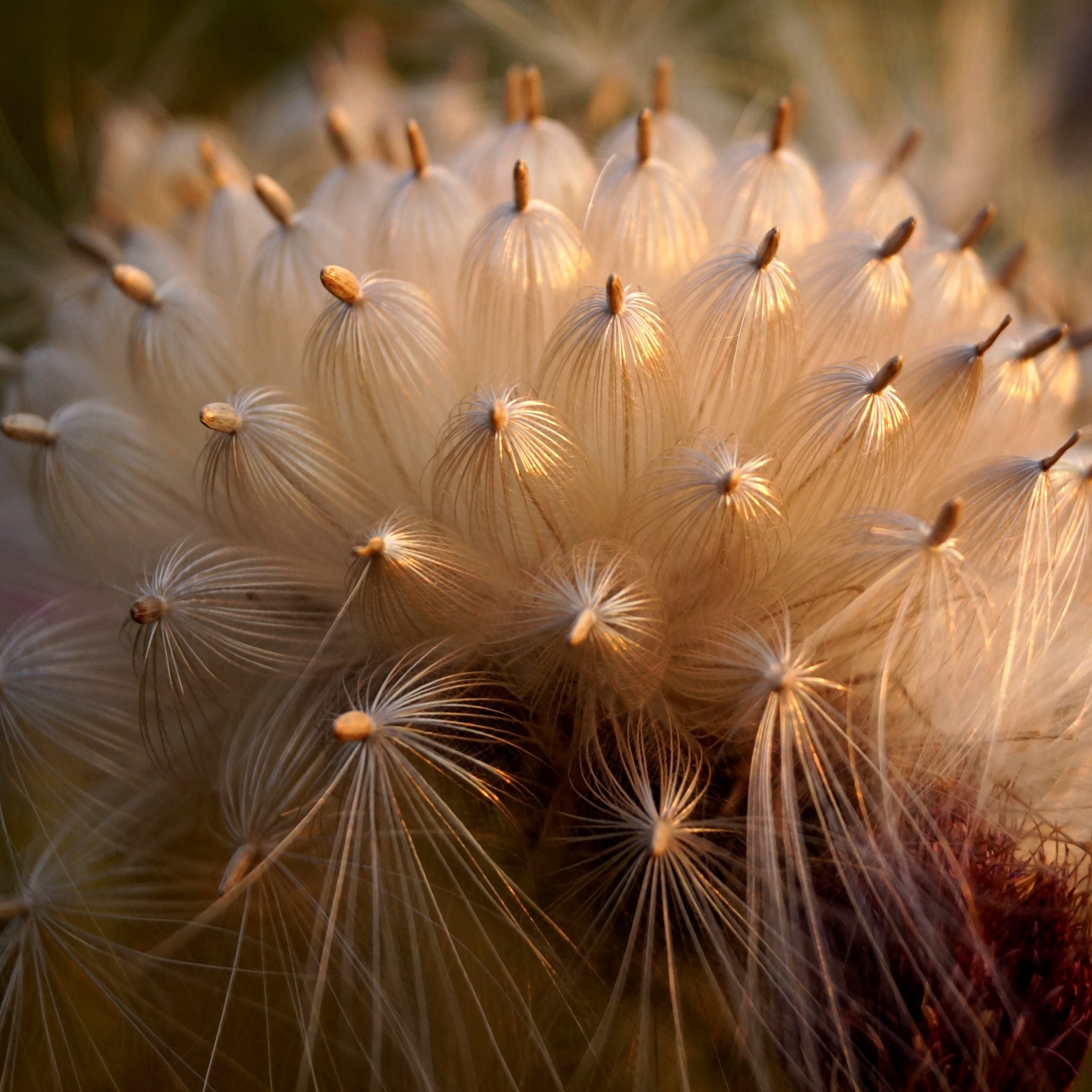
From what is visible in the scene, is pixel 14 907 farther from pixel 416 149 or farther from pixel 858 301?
pixel 858 301

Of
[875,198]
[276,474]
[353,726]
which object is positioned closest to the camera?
[353,726]

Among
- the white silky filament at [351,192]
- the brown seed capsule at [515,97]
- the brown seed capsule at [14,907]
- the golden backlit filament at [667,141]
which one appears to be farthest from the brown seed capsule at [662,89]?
the brown seed capsule at [14,907]

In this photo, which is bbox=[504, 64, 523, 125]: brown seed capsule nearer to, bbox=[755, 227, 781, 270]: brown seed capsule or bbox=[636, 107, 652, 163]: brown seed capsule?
bbox=[636, 107, 652, 163]: brown seed capsule

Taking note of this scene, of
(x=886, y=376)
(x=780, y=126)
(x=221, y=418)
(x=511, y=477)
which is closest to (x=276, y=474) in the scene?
(x=221, y=418)

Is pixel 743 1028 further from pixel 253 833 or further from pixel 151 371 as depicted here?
pixel 151 371

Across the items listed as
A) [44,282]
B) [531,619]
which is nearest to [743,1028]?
[531,619]
